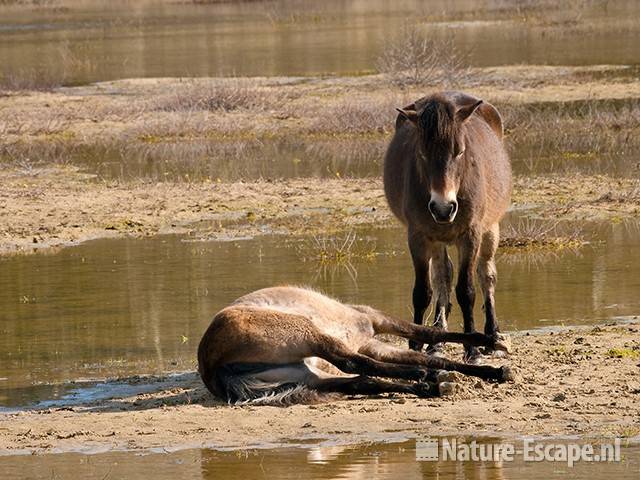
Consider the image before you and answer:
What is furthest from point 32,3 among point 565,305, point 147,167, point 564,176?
point 565,305

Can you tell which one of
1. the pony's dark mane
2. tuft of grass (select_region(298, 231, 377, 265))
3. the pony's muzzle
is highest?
the pony's dark mane

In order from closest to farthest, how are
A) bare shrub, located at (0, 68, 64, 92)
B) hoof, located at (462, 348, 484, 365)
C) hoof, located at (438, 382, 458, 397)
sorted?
hoof, located at (438, 382, 458, 397) < hoof, located at (462, 348, 484, 365) < bare shrub, located at (0, 68, 64, 92)

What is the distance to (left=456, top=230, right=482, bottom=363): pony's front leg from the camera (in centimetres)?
873

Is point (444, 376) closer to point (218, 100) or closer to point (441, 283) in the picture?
point (441, 283)

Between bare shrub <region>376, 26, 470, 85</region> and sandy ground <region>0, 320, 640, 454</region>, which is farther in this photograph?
bare shrub <region>376, 26, 470, 85</region>

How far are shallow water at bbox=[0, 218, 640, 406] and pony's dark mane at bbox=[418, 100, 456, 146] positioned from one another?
7.69 ft

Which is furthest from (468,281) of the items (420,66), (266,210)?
(420,66)

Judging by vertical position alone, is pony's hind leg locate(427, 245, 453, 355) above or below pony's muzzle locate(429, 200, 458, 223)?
below

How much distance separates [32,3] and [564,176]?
52.9m

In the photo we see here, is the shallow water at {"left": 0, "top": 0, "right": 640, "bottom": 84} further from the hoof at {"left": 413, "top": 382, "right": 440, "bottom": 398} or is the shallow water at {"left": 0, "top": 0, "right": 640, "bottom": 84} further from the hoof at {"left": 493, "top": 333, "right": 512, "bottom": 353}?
the hoof at {"left": 413, "top": 382, "right": 440, "bottom": 398}

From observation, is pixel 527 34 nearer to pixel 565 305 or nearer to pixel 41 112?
pixel 41 112

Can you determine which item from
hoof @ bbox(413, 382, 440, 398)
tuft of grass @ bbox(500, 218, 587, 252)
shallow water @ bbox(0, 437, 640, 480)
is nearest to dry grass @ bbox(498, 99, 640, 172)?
tuft of grass @ bbox(500, 218, 587, 252)

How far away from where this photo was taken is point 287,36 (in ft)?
139

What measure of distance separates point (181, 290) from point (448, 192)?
4250 mm
